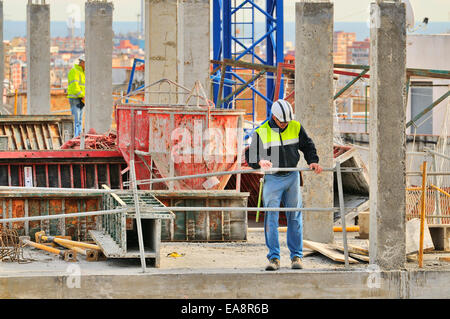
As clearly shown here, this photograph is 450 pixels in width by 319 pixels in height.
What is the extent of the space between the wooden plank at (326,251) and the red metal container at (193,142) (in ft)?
11.6

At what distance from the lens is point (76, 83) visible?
24750 millimetres

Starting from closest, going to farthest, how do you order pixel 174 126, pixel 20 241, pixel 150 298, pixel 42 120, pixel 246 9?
pixel 150 298 < pixel 20 241 < pixel 174 126 < pixel 42 120 < pixel 246 9

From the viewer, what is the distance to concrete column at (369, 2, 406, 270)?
35.9 ft

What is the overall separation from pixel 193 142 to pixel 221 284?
535 centimetres

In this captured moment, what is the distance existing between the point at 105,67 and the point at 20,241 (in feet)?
41.6

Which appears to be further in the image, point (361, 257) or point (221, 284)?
point (361, 257)

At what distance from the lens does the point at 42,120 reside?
23219mm

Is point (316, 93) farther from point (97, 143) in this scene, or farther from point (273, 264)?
point (97, 143)

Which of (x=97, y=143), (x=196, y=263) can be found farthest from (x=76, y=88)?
(x=196, y=263)

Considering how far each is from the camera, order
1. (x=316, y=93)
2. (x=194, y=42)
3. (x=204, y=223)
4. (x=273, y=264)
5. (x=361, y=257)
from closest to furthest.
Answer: (x=273, y=264) → (x=361, y=257) → (x=316, y=93) → (x=204, y=223) → (x=194, y=42)

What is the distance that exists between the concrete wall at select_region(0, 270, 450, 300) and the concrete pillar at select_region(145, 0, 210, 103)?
8.34m

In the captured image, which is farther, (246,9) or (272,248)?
(246,9)
